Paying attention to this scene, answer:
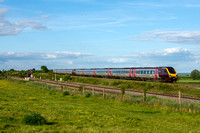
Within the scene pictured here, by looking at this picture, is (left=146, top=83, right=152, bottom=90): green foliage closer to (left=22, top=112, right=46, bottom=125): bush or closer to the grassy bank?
the grassy bank

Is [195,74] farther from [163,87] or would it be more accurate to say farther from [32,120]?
[32,120]

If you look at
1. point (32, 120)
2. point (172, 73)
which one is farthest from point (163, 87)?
point (32, 120)

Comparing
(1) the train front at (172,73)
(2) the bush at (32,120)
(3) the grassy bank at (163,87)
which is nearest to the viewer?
(2) the bush at (32,120)

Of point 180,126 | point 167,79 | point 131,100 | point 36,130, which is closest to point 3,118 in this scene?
point 36,130

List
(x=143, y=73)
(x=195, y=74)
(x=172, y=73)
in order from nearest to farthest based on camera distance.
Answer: (x=172, y=73)
(x=143, y=73)
(x=195, y=74)

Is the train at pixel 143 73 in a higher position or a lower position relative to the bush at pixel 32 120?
higher

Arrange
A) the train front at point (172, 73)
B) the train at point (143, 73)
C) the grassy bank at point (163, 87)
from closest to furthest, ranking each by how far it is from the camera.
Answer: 1. the grassy bank at point (163, 87)
2. the train front at point (172, 73)
3. the train at point (143, 73)

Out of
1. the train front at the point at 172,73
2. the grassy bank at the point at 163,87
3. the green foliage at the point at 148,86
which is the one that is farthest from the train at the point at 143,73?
the green foliage at the point at 148,86

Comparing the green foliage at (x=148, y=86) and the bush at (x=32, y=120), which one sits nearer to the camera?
the bush at (x=32, y=120)

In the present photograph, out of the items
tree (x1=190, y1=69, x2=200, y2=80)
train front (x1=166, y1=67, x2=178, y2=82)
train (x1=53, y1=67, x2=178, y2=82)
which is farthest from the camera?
tree (x1=190, y1=69, x2=200, y2=80)

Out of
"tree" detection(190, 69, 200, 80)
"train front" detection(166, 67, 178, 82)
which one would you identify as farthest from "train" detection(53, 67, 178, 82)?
"tree" detection(190, 69, 200, 80)

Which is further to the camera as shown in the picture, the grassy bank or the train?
the train

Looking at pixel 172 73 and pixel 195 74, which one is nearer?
pixel 172 73

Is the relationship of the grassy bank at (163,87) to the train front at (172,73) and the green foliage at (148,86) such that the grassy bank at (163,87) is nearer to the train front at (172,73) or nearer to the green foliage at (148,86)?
the green foliage at (148,86)
